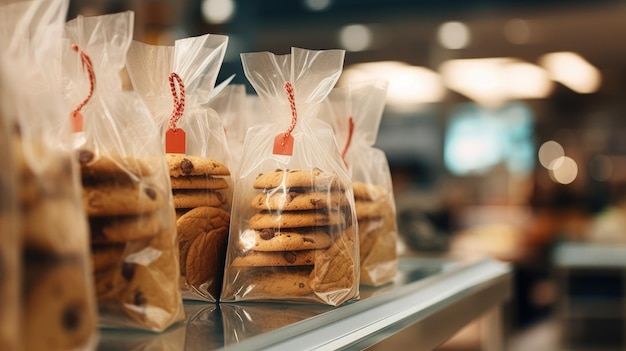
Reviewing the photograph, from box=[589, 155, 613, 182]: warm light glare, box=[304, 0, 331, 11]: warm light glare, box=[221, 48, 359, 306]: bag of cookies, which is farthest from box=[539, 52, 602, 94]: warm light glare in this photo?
box=[221, 48, 359, 306]: bag of cookies

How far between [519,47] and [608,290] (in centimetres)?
237

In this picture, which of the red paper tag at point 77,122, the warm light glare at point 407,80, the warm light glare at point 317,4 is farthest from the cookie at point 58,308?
the warm light glare at point 407,80

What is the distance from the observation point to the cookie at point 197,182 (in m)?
0.97

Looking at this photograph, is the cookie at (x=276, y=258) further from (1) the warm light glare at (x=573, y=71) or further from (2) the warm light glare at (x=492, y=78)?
(1) the warm light glare at (x=573, y=71)

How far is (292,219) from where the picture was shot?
0.97m

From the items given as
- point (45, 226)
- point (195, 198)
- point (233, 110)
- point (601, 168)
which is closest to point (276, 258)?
point (195, 198)

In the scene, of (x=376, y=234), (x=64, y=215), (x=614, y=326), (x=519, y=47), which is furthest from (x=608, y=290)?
(x=64, y=215)

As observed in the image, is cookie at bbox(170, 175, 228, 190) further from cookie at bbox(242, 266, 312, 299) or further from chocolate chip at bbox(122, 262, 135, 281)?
chocolate chip at bbox(122, 262, 135, 281)

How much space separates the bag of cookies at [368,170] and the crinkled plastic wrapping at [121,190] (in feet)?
1.50

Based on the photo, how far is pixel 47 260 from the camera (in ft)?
1.78

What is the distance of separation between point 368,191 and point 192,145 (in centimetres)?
32

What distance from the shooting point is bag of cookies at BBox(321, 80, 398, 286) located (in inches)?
47.9

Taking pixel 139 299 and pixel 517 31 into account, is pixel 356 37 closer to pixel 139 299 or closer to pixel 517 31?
pixel 517 31

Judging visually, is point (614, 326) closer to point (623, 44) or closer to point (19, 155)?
point (623, 44)
